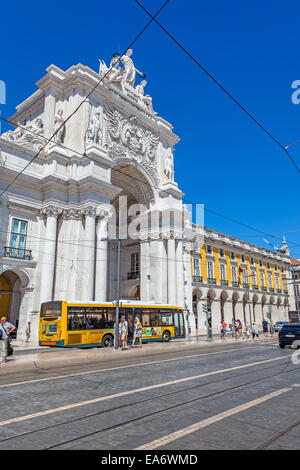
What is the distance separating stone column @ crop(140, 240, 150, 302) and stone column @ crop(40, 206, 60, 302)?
36.2 ft

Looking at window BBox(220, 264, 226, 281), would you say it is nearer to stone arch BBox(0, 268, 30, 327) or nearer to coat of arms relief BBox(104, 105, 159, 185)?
coat of arms relief BBox(104, 105, 159, 185)

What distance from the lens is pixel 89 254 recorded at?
24047 mm

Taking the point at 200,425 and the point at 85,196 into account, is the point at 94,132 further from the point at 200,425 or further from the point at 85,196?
the point at 200,425

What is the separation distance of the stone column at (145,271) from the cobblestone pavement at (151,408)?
2200cm

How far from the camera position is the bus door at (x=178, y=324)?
23852 mm

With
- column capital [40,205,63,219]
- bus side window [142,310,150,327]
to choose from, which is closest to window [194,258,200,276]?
bus side window [142,310,150,327]

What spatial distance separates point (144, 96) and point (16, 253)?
75.9 ft

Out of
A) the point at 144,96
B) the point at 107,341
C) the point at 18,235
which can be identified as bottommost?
the point at 107,341

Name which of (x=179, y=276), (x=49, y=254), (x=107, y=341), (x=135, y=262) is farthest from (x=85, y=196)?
(x=135, y=262)

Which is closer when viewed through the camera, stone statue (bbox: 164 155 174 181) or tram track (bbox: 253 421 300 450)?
tram track (bbox: 253 421 300 450)

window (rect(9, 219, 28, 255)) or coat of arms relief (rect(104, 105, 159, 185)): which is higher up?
coat of arms relief (rect(104, 105, 159, 185))

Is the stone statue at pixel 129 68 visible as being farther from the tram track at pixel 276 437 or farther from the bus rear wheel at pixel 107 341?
the tram track at pixel 276 437

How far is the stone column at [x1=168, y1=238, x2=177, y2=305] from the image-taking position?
3089 centimetres

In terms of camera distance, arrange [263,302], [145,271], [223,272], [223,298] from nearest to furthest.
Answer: [145,271]
[223,298]
[223,272]
[263,302]
